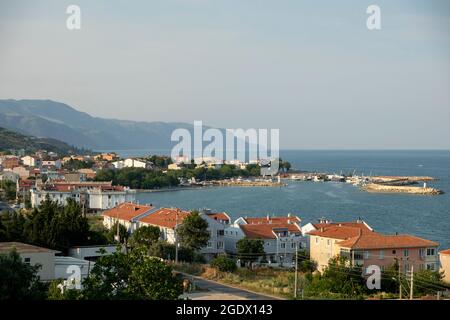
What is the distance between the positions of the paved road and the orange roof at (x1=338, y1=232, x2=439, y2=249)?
176 centimetres

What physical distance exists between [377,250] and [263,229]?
2266mm

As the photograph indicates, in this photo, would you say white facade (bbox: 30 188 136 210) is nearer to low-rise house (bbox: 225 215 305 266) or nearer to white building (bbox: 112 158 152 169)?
low-rise house (bbox: 225 215 305 266)

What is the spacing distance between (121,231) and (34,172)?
13031 mm

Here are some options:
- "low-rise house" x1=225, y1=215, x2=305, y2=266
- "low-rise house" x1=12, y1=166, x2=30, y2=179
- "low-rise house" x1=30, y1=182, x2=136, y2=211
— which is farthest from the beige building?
"low-rise house" x1=12, y1=166, x2=30, y2=179

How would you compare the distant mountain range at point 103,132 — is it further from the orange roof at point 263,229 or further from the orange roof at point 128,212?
the orange roof at point 263,229

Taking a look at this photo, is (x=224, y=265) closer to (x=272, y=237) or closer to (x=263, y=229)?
(x=272, y=237)

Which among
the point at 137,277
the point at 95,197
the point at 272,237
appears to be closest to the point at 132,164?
the point at 95,197

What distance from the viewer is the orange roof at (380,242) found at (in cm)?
644

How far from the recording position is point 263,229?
8461mm

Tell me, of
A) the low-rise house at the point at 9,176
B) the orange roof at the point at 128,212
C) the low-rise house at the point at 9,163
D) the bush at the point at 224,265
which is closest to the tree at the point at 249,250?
the bush at the point at 224,265

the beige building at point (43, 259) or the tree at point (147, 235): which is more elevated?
the beige building at point (43, 259)

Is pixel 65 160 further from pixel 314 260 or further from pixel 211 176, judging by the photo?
pixel 314 260

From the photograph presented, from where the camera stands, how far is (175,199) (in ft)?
63.8

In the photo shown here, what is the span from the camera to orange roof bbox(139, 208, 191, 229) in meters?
8.35
